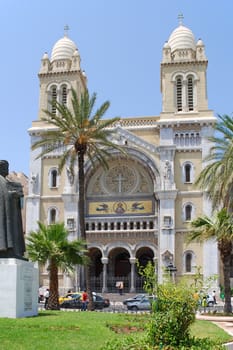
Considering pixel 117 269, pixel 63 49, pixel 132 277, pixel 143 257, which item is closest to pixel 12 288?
pixel 132 277

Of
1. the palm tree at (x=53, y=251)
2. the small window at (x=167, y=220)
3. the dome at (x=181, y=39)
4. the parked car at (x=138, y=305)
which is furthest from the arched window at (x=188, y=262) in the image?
the palm tree at (x=53, y=251)

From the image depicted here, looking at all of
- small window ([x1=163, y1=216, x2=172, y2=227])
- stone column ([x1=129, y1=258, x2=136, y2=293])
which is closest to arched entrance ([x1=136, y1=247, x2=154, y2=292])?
stone column ([x1=129, y1=258, x2=136, y2=293])

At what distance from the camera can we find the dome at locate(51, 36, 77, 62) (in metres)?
56.8

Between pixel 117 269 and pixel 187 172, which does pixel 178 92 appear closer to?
pixel 187 172

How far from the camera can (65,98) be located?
55469mm

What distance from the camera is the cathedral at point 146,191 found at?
48.2 meters

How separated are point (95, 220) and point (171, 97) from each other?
1466cm

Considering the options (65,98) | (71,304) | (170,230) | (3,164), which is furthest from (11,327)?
(65,98)

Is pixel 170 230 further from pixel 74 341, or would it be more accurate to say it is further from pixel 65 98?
pixel 74 341

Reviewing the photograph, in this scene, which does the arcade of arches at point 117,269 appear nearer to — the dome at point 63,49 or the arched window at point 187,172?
the arched window at point 187,172

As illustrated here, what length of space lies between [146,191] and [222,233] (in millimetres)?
25025

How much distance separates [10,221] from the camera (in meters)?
16.3

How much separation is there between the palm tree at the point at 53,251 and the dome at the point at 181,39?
3446 centimetres

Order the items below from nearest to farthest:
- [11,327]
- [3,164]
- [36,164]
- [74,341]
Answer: [74,341], [11,327], [3,164], [36,164]
